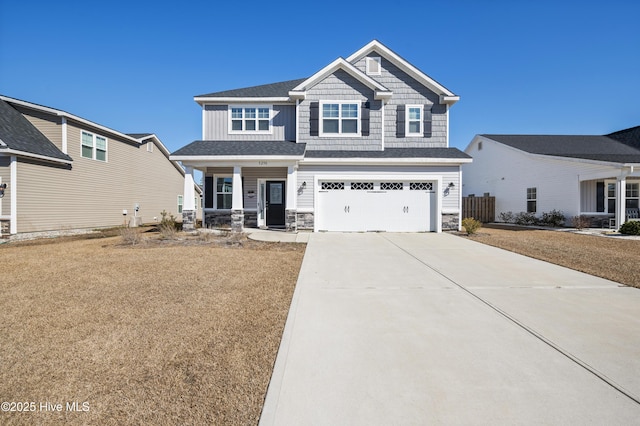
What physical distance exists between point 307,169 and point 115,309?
1028 cm

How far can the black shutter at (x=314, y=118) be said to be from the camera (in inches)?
574

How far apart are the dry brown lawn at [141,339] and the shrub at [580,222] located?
15829mm

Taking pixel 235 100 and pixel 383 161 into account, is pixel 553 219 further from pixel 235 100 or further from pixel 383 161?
pixel 235 100

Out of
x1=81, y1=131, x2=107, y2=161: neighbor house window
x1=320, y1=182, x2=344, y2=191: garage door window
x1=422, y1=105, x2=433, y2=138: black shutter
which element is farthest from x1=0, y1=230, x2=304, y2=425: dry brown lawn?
x1=422, y1=105, x2=433, y2=138: black shutter

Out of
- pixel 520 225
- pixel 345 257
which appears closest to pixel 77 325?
pixel 345 257

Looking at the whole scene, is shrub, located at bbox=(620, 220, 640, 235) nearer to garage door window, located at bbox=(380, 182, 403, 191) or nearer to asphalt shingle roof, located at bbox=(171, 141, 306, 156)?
garage door window, located at bbox=(380, 182, 403, 191)

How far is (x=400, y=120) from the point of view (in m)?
15.0

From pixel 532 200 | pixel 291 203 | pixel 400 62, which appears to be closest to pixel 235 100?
pixel 291 203

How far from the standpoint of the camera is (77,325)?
3.92m

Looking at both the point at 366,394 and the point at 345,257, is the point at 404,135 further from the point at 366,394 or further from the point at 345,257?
the point at 366,394

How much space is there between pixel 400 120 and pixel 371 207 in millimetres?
4791

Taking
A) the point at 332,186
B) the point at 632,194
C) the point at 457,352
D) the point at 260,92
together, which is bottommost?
the point at 457,352

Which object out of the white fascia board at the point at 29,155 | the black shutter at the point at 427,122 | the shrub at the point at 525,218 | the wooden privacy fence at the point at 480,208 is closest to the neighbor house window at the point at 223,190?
the white fascia board at the point at 29,155

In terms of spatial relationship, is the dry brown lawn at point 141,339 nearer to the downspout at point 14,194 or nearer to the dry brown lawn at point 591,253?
the dry brown lawn at point 591,253
